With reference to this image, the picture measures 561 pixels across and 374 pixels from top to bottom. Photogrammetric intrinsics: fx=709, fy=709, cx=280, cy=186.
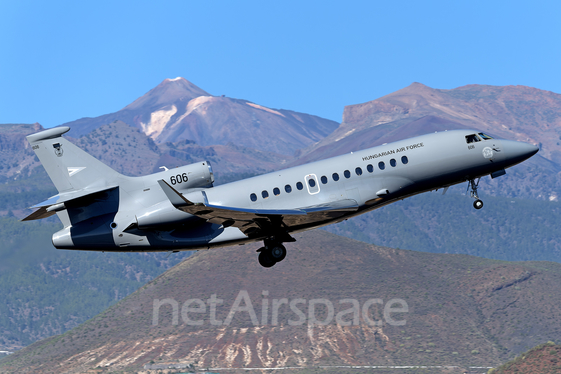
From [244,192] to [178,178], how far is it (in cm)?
361

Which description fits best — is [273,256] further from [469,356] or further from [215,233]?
[469,356]

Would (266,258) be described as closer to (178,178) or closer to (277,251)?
(277,251)

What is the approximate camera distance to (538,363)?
99875mm

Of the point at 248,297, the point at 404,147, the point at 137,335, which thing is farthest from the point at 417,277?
the point at 404,147

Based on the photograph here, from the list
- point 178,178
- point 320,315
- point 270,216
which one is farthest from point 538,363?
point 178,178

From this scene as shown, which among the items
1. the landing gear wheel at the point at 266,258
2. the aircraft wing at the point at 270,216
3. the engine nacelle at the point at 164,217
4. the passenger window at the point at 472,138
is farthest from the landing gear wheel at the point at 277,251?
the passenger window at the point at 472,138

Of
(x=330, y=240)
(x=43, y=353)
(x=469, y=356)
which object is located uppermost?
(x=330, y=240)

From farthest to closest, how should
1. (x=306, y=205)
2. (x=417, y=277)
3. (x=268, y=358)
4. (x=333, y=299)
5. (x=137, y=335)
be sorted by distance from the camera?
(x=417, y=277) < (x=333, y=299) < (x=137, y=335) < (x=268, y=358) < (x=306, y=205)

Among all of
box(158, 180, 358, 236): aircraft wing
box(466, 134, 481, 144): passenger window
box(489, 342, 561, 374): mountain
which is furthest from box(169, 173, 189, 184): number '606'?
box(489, 342, 561, 374): mountain

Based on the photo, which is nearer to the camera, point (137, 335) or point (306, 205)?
point (306, 205)

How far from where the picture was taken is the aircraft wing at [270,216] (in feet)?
106

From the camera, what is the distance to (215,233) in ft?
121

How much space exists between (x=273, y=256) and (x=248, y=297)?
407 feet

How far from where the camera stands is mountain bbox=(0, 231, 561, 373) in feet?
441
